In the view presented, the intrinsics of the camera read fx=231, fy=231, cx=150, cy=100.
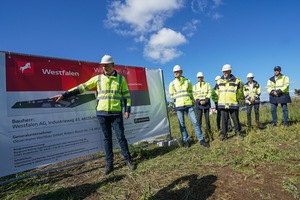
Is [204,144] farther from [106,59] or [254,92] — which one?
[254,92]

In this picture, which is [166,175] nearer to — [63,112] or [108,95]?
[108,95]

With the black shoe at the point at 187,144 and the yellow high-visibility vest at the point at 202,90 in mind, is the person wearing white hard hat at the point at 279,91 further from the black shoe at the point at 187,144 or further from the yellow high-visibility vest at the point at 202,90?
the black shoe at the point at 187,144

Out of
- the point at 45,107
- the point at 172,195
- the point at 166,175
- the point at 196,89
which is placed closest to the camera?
the point at 172,195

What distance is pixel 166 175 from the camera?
3.94 m

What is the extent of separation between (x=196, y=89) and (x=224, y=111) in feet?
5.45

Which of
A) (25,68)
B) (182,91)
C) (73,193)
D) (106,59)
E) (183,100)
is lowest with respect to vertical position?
(73,193)

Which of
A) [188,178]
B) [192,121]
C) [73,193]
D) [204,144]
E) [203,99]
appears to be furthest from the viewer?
[203,99]

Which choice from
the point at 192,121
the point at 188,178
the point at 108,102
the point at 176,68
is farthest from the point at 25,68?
the point at 192,121

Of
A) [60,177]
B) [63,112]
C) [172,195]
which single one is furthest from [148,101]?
[172,195]

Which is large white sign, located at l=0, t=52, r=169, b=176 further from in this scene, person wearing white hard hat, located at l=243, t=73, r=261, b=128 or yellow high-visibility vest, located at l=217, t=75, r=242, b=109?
person wearing white hard hat, located at l=243, t=73, r=261, b=128

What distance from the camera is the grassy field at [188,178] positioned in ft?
10.5

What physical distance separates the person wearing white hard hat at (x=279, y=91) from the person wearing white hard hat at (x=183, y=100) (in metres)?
3.46

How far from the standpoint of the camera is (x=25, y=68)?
4.14 m

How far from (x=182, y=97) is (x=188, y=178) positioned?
103 inches
